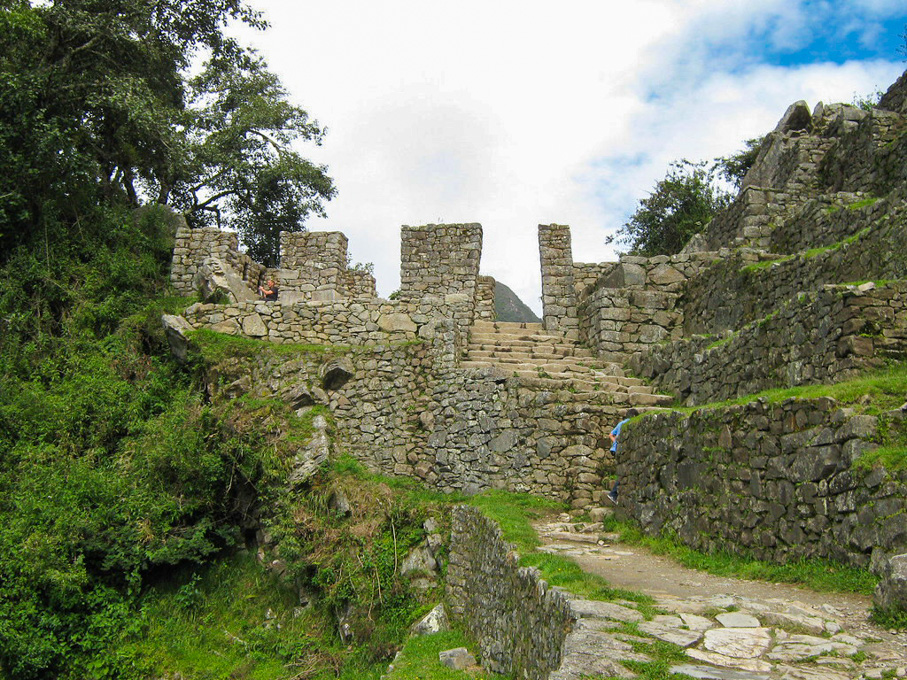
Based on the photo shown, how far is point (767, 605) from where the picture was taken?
16.5 feet

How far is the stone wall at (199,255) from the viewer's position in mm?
17625

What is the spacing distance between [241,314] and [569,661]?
12.0 m

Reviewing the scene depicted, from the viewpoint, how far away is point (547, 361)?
1407cm

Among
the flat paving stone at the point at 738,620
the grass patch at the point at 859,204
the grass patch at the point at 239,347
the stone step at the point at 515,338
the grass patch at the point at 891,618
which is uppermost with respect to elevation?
the grass patch at the point at 859,204

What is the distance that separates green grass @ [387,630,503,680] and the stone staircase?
174 inches

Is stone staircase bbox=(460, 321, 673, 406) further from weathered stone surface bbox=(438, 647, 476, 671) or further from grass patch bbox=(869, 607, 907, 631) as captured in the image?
grass patch bbox=(869, 607, 907, 631)

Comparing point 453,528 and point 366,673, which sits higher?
point 453,528

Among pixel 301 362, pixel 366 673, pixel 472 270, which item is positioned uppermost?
pixel 472 270

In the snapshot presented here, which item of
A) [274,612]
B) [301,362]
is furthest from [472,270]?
[274,612]

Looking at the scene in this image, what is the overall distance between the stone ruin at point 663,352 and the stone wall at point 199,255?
0.04 metres

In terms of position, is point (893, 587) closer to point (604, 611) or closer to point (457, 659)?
point (604, 611)

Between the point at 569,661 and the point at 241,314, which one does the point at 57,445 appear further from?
the point at 569,661

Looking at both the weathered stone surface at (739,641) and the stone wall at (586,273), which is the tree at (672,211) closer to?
the stone wall at (586,273)

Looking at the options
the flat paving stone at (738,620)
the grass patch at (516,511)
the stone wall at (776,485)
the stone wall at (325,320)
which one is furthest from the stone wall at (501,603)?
the stone wall at (325,320)
